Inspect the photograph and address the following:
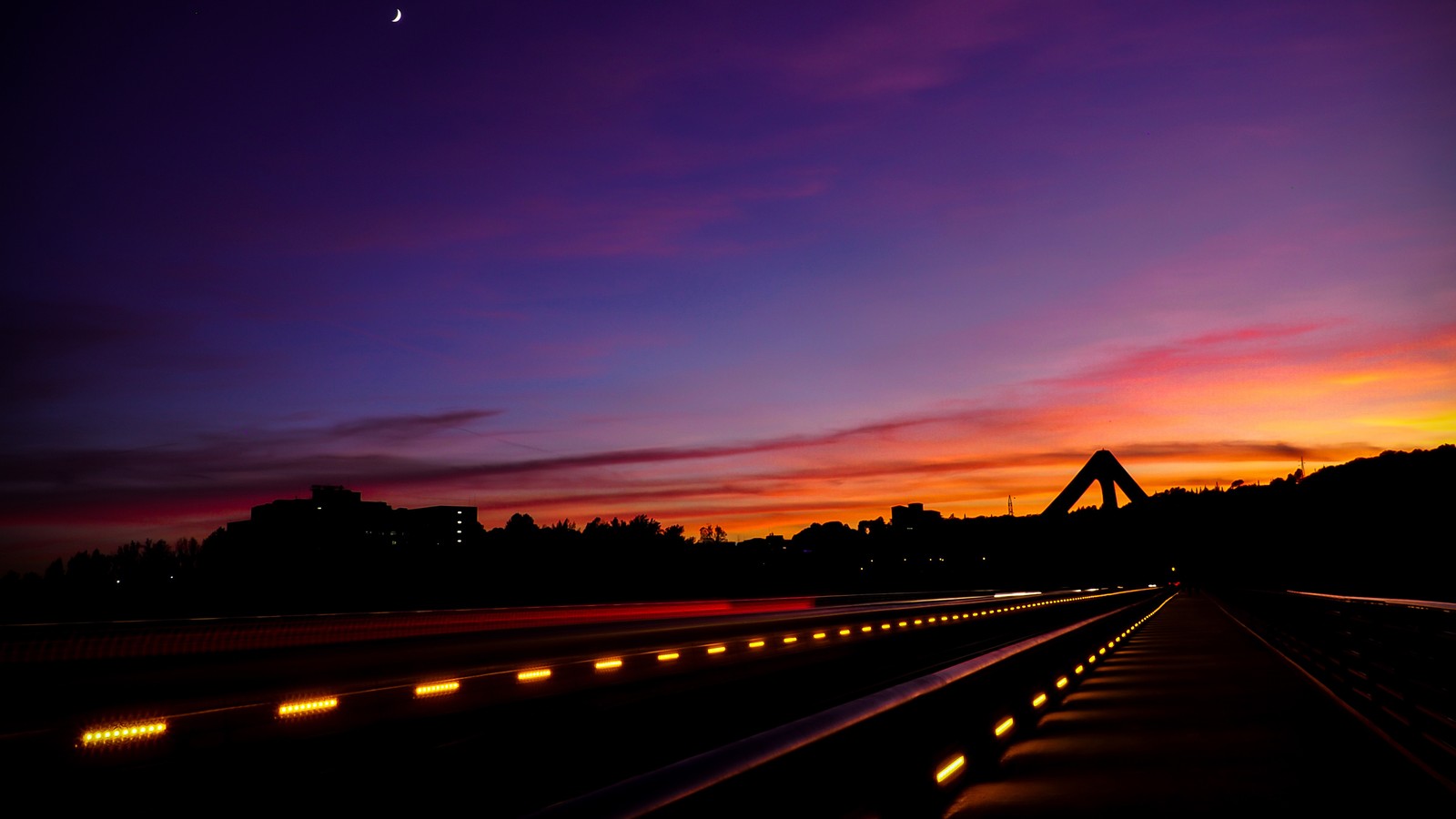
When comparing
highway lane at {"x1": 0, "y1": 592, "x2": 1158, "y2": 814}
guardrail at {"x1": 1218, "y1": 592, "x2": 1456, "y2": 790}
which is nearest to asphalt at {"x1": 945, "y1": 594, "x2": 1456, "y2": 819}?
guardrail at {"x1": 1218, "y1": 592, "x2": 1456, "y2": 790}

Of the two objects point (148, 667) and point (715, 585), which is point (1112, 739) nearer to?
point (148, 667)

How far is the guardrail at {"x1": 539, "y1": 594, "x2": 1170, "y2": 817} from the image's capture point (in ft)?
12.8

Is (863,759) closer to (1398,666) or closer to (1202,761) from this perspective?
(1202,761)

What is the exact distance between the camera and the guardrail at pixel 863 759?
12.8ft

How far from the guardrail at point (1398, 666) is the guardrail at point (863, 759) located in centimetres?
317

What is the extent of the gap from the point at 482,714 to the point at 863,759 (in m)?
11.7

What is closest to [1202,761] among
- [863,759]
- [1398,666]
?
[1398,666]

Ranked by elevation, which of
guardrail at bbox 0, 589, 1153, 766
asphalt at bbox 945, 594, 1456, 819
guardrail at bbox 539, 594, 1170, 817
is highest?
guardrail at bbox 539, 594, 1170, 817

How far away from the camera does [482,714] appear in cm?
1647

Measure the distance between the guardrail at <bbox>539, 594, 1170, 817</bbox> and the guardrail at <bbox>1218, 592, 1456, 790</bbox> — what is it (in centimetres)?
317

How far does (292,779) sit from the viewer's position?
11055mm

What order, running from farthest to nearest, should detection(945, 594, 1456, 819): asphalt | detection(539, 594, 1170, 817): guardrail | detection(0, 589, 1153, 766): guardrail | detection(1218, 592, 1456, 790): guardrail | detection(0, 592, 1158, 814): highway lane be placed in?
detection(0, 589, 1153, 766): guardrail, detection(0, 592, 1158, 814): highway lane, detection(1218, 592, 1456, 790): guardrail, detection(945, 594, 1456, 819): asphalt, detection(539, 594, 1170, 817): guardrail

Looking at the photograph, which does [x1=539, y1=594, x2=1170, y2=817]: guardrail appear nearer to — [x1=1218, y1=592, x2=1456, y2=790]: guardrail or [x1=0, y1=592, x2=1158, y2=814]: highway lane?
[x1=1218, y1=592, x2=1456, y2=790]: guardrail

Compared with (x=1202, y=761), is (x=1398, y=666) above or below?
above
